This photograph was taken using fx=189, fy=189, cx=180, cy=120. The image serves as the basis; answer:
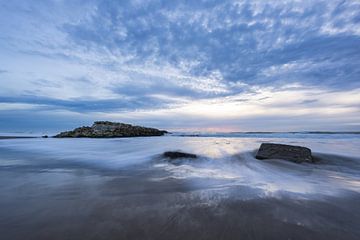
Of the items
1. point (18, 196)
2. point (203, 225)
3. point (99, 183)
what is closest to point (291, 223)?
point (203, 225)

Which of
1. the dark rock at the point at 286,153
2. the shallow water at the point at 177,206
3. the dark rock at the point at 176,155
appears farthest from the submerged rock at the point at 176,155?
the shallow water at the point at 177,206

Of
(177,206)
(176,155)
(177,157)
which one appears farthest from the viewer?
(176,155)

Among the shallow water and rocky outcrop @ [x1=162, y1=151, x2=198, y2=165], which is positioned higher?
rocky outcrop @ [x1=162, y1=151, x2=198, y2=165]

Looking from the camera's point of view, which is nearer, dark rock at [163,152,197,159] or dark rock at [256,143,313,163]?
dark rock at [256,143,313,163]

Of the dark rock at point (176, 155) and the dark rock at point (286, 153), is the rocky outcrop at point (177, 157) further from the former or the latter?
the dark rock at point (286, 153)

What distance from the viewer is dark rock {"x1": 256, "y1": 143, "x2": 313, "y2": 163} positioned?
5250 millimetres

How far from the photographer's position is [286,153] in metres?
5.45

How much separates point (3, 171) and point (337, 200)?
5930 mm

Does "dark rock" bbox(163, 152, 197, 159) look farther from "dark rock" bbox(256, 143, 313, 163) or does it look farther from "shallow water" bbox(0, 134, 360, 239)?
"shallow water" bbox(0, 134, 360, 239)

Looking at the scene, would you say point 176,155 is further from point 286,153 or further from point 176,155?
point 286,153

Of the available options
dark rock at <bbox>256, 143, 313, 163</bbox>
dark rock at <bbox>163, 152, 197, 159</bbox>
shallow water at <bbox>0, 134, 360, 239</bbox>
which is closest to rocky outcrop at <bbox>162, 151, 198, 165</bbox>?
dark rock at <bbox>163, 152, 197, 159</bbox>

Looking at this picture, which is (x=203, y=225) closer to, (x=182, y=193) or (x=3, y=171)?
(x=182, y=193)

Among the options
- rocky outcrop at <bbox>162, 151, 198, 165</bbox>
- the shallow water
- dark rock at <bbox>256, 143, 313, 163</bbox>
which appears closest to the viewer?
the shallow water

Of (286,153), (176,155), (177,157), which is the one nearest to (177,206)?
(177,157)
